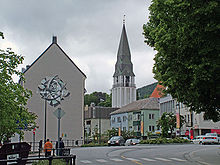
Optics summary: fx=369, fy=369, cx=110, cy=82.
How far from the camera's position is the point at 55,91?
207 ft

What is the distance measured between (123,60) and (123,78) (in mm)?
7014

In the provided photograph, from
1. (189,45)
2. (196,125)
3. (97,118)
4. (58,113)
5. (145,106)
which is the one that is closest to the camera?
(189,45)

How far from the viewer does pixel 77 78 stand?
6506cm

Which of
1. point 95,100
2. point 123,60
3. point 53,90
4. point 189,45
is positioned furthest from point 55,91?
point 95,100

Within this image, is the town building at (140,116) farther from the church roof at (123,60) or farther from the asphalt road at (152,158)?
the asphalt road at (152,158)

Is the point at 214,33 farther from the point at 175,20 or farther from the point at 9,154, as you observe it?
the point at 9,154

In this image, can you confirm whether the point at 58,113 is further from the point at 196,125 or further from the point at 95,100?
the point at 95,100

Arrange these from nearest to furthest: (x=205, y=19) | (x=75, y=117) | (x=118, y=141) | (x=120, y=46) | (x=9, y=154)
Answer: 1. (x=9, y=154)
2. (x=205, y=19)
3. (x=118, y=141)
4. (x=75, y=117)
5. (x=120, y=46)

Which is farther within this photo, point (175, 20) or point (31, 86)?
point (31, 86)

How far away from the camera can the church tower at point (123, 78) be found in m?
138

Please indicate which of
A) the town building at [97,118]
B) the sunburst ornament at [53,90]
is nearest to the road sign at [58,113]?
the sunburst ornament at [53,90]

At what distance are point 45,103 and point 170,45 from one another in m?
44.1

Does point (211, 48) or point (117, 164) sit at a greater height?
point (211, 48)

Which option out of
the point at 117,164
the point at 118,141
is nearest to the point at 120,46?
the point at 118,141
